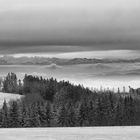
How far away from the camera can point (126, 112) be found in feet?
435
